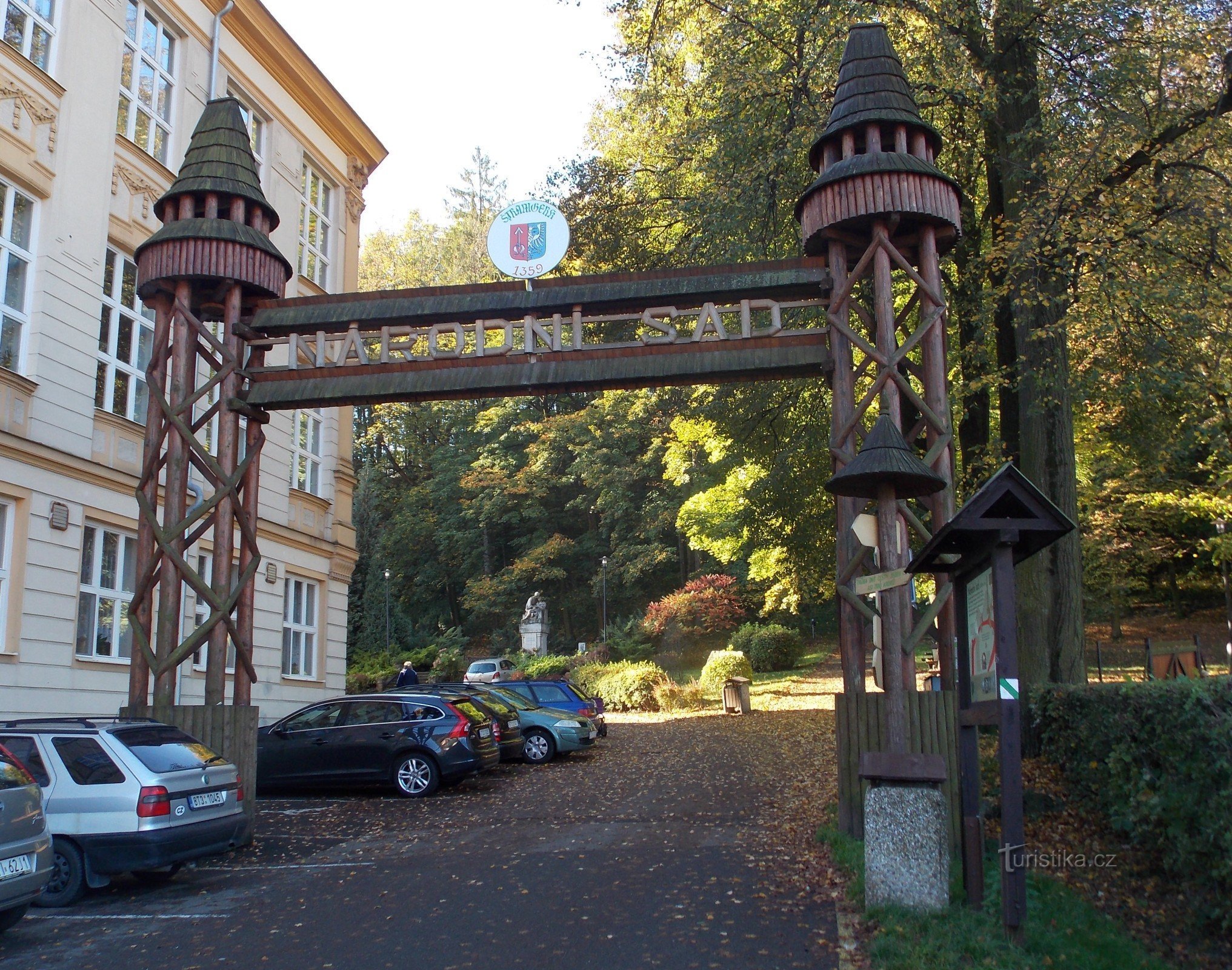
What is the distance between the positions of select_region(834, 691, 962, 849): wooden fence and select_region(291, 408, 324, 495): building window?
51.6 feet

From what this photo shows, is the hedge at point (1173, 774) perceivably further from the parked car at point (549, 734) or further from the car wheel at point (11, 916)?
the parked car at point (549, 734)

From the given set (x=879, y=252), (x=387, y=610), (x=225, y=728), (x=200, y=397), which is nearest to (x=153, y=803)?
(x=225, y=728)

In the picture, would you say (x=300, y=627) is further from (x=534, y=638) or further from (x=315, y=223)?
(x=534, y=638)

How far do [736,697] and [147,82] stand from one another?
20.5m

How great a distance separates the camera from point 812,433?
803 inches

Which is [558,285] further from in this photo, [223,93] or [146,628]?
[223,93]

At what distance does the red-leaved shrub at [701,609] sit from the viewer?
1827 inches

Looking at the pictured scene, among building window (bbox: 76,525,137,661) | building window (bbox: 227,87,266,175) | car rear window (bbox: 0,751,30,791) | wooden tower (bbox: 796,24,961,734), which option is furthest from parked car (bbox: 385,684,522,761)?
building window (bbox: 227,87,266,175)

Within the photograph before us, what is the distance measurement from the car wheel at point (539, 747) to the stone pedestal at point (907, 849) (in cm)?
1289

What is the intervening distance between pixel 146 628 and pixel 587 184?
13.9m

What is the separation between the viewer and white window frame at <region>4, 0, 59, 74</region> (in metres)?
15.1

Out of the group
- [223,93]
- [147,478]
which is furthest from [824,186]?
[223,93]

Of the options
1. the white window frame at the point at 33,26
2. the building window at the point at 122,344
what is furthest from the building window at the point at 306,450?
the white window frame at the point at 33,26

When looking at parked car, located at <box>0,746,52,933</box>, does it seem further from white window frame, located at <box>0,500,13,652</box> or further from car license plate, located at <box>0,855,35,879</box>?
white window frame, located at <box>0,500,13,652</box>
